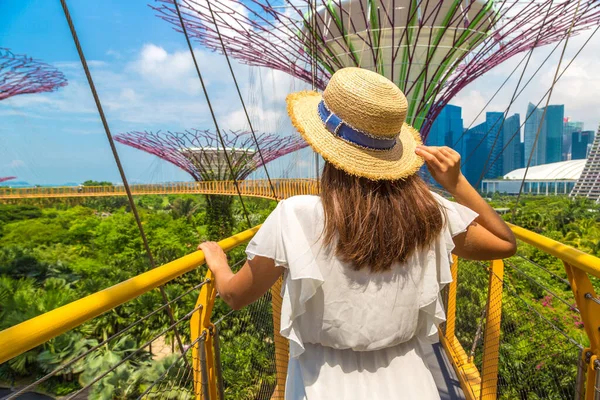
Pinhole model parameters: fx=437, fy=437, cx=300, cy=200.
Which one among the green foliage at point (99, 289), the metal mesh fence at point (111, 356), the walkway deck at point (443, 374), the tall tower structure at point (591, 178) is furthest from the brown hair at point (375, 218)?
the tall tower structure at point (591, 178)

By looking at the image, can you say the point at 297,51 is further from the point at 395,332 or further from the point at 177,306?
the point at 395,332

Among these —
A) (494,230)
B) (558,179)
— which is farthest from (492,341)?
(558,179)

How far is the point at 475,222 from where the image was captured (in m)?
0.97

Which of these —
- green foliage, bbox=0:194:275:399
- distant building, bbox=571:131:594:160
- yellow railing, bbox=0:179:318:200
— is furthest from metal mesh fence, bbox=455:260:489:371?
distant building, bbox=571:131:594:160

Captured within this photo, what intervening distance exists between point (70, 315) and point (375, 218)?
0.58m

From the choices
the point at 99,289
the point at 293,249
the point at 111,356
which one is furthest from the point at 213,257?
the point at 99,289

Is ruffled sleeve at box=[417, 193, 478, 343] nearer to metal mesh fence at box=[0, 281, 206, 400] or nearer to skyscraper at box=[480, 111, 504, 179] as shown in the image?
skyscraper at box=[480, 111, 504, 179]

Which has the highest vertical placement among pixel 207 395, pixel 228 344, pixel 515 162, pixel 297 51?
pixel 297 51

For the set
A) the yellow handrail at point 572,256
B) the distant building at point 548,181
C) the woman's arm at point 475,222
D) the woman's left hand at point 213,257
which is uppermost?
the woman's arm at point 475,222

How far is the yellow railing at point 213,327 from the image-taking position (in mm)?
722

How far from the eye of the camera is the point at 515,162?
306ft

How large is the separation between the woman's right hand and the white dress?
7 cm

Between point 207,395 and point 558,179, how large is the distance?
193ft

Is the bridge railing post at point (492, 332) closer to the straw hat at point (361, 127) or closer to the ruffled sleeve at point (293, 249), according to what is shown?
the straw hat at point (361, 127)
